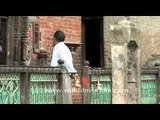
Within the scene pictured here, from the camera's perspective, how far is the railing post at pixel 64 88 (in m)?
8.09

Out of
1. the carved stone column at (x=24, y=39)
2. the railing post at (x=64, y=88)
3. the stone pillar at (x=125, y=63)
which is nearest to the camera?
the railing post at (x=64, y=88)

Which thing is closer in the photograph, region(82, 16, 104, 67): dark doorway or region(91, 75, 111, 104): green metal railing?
region(91, 75, 111, 104): green metal railing

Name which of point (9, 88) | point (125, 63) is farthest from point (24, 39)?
point (9, 88)

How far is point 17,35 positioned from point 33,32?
53cm

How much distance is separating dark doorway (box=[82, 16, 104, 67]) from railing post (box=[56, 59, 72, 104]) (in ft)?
21.4

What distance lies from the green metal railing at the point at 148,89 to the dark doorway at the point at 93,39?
4.95m

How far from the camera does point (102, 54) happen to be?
14672mm

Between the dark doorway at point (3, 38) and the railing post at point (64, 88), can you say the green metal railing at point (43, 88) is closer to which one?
the railing post at point (64, 88)

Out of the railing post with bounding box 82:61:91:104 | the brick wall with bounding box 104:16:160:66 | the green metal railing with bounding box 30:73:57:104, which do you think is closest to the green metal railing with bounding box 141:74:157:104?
the railing post with bounding box 82:61:91:104

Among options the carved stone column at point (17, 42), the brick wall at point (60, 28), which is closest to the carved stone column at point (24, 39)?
the carved stone column at point (17, 42)

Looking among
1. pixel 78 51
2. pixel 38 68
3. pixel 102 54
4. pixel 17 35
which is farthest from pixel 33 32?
pixel 38 68

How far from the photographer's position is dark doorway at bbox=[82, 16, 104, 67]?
14.9m

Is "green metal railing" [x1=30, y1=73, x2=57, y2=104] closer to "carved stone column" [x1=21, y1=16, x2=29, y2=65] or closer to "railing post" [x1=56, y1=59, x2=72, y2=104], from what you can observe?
"railing post" [x1=56, y1=59, x2=72, y2=104]
